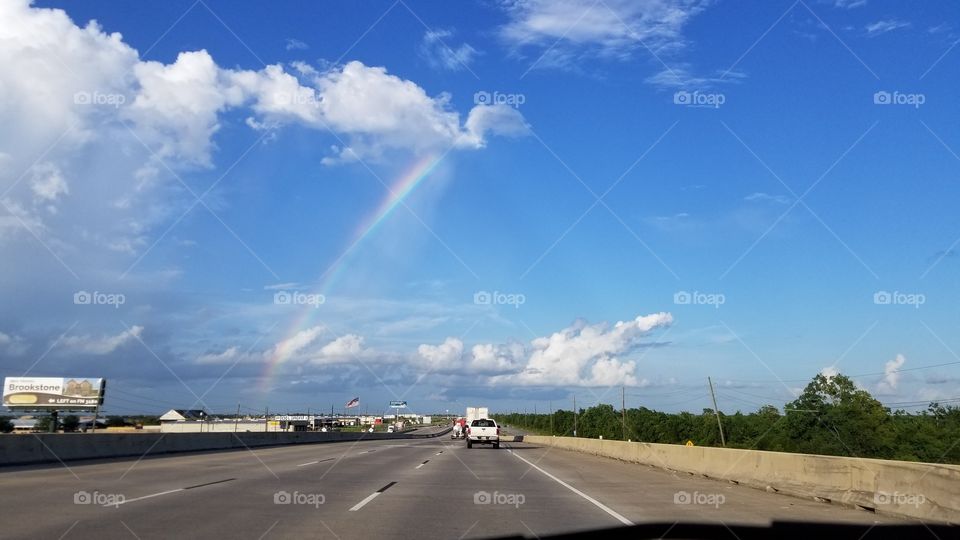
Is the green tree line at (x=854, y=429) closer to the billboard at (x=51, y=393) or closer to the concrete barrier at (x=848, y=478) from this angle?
the billboard at (x=51, y=393)

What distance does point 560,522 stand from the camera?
1221cm

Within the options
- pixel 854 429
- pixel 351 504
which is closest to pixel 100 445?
pixel 351 504

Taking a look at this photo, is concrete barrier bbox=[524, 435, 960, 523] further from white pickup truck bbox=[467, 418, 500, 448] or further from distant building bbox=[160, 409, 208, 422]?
distant building bbox=[160, 409, 208, 422]

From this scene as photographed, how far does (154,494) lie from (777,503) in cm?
1202

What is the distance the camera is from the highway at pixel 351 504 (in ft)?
35.7

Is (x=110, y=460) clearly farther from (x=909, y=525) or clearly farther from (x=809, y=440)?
(x=809, y=440)

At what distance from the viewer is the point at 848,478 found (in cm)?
1497

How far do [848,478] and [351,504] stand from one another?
927cm

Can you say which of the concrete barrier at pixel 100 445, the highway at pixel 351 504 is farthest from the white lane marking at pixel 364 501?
the concrete barrier at pixel 100 445

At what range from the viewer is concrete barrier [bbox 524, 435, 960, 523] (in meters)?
11.9

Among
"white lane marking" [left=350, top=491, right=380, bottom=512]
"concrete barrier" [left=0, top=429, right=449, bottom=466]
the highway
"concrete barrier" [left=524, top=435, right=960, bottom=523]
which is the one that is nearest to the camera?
the highway

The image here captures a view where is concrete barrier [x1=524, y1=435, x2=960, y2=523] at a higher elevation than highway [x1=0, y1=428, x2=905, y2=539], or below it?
higher

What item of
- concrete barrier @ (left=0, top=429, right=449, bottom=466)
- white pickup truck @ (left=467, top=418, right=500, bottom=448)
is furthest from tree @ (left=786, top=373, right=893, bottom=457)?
concrete barrier @ (left=0, top=429, right=449, bottom=466)

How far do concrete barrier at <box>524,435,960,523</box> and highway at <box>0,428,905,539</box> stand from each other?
1.47 ft
